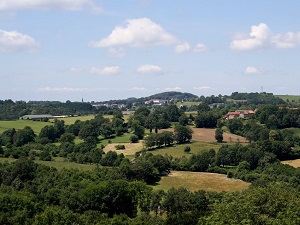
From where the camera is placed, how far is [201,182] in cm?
8406

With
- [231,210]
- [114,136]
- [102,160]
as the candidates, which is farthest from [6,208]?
[114,136]

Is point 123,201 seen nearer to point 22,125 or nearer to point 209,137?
point 209,137

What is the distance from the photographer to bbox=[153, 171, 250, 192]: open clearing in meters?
79.8

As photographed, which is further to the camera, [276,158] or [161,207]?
[276,158]

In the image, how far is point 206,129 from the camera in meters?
147

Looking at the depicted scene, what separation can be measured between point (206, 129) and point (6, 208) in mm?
104715

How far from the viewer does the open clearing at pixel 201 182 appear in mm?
79750

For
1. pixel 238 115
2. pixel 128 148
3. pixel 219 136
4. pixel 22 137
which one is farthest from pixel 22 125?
pixel 238 115

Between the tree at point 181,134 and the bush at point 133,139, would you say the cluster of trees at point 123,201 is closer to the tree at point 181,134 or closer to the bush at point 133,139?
the tree at point 181,134

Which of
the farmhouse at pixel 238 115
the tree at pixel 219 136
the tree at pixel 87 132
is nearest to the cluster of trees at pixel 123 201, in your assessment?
the tree at pixel 219 136

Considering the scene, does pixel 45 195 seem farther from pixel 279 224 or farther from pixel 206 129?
pixel 206 129

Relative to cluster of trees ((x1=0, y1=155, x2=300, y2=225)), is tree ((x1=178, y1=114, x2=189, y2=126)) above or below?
above

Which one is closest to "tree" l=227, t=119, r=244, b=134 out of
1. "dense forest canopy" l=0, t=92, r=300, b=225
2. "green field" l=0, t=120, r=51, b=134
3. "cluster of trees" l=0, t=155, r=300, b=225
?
"dense forest canopy" l=0, t=92, r=300, b=225

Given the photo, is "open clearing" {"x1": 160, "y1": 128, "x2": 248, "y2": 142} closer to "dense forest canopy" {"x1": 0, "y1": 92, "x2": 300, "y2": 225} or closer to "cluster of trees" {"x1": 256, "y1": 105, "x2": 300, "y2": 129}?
"dense forest canopy" {"x1": 0, "y1": 92, "x2": 300, "y2": 225}
